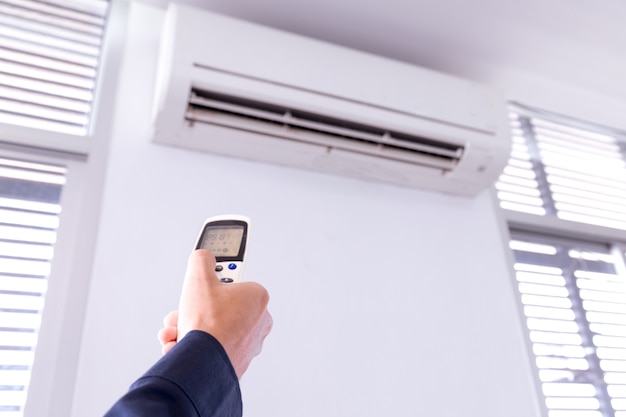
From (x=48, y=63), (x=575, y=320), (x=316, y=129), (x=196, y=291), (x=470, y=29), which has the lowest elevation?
(x=196, y=291)

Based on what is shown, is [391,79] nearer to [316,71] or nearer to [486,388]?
[316,71]

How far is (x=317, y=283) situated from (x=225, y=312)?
2.62ft

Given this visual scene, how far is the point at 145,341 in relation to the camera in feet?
3.60

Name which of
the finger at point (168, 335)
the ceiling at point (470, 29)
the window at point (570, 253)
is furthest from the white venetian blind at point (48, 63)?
the window at point (570, 253)

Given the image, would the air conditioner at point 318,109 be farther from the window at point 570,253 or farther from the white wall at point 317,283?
the window at point 570,253

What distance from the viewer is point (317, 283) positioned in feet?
4.34

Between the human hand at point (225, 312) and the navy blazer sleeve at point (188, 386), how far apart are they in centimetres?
3

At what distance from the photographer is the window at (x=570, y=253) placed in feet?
5.40

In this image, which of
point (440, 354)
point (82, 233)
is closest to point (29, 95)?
point (82, 233)

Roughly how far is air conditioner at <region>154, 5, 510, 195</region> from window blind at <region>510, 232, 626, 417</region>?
0.46 meters

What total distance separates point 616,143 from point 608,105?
242 mm

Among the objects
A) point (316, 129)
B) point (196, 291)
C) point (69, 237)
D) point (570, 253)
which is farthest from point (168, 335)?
point (570, 253)

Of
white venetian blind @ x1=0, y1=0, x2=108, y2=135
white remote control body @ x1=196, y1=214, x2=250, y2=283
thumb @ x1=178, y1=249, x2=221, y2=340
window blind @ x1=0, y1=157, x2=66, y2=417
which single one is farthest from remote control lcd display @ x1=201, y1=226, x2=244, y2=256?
white venetian blind @ x1=0, y1=0, x2=108, y2=135

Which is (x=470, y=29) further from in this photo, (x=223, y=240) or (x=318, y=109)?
(x=223, y=240)
